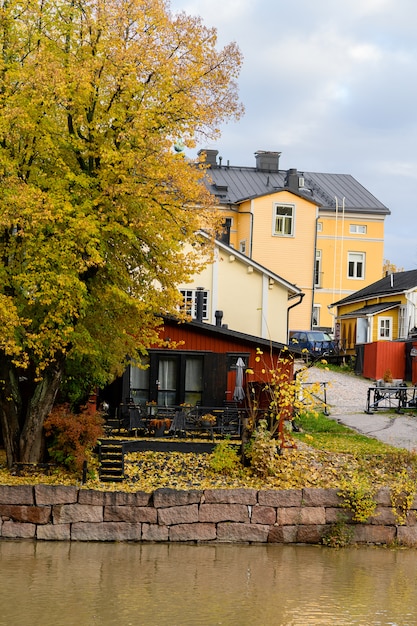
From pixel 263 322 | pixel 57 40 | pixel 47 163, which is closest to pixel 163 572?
pixel 47 163

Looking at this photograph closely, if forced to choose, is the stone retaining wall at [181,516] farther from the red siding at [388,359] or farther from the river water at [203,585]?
the red siding at [388,359]

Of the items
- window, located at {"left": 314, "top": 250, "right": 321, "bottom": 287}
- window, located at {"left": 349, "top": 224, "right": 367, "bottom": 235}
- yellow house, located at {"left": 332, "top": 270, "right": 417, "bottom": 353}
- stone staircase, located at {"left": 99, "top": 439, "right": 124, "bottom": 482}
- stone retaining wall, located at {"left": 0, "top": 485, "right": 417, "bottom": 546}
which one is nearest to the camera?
stone retaining wall, located at {"left": 0, "top": 485, "right": 417, "bottom": 546}

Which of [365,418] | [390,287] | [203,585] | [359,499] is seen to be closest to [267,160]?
[390,287]

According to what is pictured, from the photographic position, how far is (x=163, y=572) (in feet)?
65.6

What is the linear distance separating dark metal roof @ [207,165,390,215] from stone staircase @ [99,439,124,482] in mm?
40075

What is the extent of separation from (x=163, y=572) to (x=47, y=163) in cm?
1064

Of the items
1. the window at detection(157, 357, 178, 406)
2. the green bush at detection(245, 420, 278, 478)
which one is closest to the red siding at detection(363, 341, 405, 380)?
the window at detection(157, 357, 178, 406)

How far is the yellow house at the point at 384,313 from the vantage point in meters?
54.1

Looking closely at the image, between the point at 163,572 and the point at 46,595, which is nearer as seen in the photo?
the point at 46,595

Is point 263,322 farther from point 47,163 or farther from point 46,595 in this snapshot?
point 46,595

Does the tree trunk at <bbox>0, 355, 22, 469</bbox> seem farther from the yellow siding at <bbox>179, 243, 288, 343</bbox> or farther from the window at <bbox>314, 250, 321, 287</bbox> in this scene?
the window at <bbox>314, 250, 321, 287</bbox>

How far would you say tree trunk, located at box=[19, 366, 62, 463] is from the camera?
25.2 m

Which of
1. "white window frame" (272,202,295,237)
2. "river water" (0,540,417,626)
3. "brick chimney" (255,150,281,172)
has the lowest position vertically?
"river water" (0,540,417,626)

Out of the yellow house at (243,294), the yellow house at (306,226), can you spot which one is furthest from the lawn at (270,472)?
the yellow house at (306,226)
